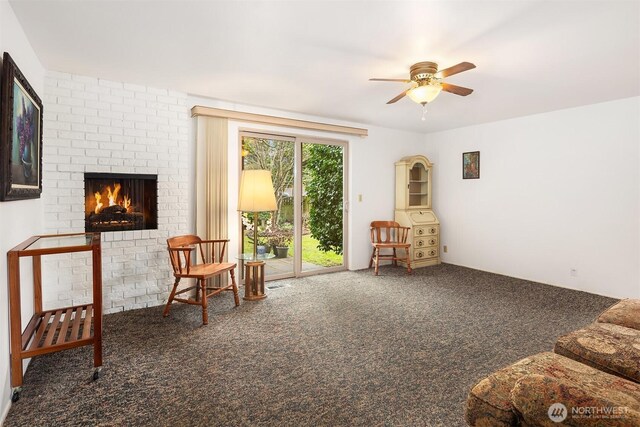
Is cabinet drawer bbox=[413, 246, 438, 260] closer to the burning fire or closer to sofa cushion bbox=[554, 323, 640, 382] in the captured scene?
sofa cushion bbox=[554, 323, 640, 382]

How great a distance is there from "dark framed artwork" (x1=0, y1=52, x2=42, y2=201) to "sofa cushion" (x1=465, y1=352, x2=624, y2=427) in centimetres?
245

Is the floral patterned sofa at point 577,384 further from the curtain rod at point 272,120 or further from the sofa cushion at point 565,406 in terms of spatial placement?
the curtain rod at point 272,120

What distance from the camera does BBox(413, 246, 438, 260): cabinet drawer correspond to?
5520mm

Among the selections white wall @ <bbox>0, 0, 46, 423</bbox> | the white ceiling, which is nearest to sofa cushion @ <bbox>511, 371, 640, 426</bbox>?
the white ceiling

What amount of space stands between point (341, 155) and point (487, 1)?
3.46 metres

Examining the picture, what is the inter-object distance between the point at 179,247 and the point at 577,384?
3.13 m

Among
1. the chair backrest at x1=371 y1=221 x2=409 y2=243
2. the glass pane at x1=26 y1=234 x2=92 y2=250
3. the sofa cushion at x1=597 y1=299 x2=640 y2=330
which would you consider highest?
the glass pane at x1=26 y1=234 x2=92 y2=250

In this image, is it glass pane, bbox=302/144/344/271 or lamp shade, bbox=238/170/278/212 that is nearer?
lamp shade, bbox=238/170/278/212

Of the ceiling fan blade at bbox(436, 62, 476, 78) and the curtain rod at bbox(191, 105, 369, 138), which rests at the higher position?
the curtain rod at bbox(191, 105, 369, 138)

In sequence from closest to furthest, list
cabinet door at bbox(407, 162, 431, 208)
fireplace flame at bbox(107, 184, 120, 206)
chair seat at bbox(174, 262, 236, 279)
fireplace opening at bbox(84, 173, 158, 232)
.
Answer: chair seat at bbox(174, 262, 236, 279) < fireplace opening at bbox(84, 173, 158, 232) < fireplace flame at bbox(107, 184, 120, 206) < cabinet door at bbox(407, 162, 431, 208)

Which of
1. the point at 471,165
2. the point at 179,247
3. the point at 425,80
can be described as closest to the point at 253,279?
the point at 179,247

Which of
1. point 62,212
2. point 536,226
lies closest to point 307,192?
point 62,212

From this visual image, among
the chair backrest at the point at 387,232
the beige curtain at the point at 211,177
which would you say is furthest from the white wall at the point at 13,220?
the chair backrest at the point at 387,232

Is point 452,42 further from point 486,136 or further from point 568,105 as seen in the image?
point 486,136
